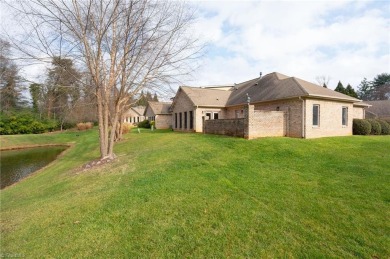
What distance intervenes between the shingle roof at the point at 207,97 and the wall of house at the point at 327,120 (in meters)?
10.0

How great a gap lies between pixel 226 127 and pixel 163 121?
810 inches

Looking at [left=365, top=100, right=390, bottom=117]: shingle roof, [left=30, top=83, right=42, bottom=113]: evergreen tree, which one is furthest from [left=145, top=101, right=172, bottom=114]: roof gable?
[left=365, top=100, right=390, bottom=117]: shingle roof

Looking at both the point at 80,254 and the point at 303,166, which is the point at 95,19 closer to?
the point at 80,254

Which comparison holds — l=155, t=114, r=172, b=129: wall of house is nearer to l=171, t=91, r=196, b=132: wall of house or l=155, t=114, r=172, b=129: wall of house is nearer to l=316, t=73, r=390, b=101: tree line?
l=171, t=91, r=196, b=132: wall of house

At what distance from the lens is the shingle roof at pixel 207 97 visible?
74.7 ft

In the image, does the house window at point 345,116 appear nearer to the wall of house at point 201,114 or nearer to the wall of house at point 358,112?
the wall of house at point 358,112

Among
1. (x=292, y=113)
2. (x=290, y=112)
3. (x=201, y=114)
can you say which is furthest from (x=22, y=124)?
(x=292, y=113)

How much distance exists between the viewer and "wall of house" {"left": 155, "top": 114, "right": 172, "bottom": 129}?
35875 millimetres

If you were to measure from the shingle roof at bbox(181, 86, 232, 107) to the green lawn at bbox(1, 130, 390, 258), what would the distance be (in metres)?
14.3

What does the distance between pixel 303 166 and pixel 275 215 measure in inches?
173

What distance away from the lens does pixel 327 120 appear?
15.8m

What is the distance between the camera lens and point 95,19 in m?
10.4

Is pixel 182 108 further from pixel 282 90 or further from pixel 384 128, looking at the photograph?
pixel 384 128

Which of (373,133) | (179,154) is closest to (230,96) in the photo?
(373,133)
